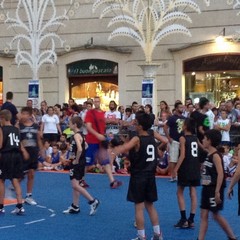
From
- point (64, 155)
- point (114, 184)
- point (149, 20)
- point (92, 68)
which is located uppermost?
point (149, 20)

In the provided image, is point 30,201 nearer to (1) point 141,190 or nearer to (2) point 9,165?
(2) point 9,165

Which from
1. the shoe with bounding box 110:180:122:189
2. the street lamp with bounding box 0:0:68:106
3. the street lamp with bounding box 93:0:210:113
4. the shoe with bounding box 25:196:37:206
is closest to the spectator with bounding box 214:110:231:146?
the shoe with bounding box 110:180:122:189

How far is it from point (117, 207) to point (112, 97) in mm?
13554

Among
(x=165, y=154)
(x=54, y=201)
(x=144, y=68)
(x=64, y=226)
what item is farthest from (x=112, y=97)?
(x=64, y=226)

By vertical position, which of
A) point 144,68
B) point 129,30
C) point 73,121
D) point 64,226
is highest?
point 129,30

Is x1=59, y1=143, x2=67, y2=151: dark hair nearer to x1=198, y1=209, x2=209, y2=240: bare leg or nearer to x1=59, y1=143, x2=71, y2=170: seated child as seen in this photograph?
x1=59, y1=143, x2=71, y2=170: seated child

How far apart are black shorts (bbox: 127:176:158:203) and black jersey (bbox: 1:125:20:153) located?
2.94 metres

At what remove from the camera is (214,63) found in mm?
23312

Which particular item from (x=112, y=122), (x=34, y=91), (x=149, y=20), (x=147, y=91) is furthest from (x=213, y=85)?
(x=34, y=91)

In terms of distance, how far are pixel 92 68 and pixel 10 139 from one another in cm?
1421

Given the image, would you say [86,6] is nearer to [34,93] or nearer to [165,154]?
[34,93]

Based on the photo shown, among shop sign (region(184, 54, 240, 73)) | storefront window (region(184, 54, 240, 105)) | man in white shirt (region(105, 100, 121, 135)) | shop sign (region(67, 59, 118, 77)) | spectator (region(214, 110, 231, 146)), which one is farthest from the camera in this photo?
shop sign (region(67, 59, 118, 77))

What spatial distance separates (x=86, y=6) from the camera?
2445cm

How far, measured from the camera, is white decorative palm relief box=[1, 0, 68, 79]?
23.4m
